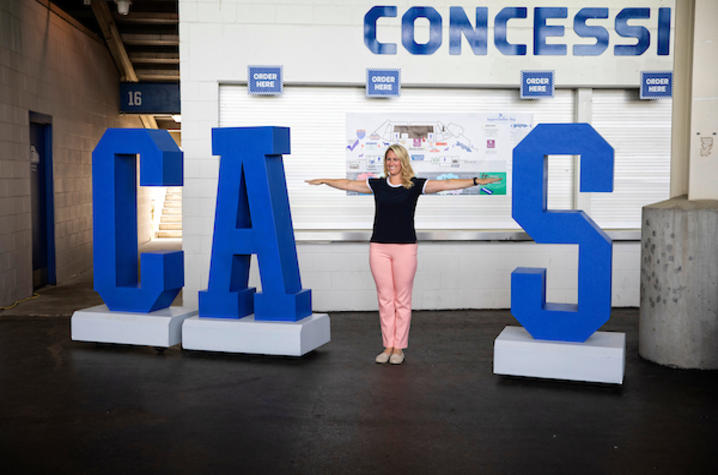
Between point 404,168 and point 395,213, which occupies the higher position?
point 404,168

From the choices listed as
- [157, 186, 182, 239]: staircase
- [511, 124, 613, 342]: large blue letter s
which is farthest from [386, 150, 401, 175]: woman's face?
[157, 186, 182, 239]: staircase

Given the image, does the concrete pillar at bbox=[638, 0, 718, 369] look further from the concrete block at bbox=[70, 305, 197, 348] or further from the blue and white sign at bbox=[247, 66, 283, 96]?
the blue and white sign at bbox=[247, 66, 283, 96]

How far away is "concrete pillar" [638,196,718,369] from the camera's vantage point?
5.32 meters

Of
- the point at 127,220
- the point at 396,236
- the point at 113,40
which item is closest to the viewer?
the point at 396,236

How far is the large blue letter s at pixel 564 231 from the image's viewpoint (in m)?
5.04

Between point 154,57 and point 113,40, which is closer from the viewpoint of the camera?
point 113,40

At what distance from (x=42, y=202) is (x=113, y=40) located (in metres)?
2.97

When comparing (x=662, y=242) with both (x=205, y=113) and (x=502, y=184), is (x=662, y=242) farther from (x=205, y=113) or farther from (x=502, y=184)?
(x=205, y=113)

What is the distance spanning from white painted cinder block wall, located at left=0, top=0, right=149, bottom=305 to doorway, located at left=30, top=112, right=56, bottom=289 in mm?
117

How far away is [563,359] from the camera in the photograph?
500 centimetres

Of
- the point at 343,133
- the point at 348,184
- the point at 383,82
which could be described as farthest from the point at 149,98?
the point at 348,184

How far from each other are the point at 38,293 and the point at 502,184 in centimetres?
535

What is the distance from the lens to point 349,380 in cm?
502

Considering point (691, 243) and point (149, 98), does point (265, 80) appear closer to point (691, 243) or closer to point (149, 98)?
point (691, 243)
